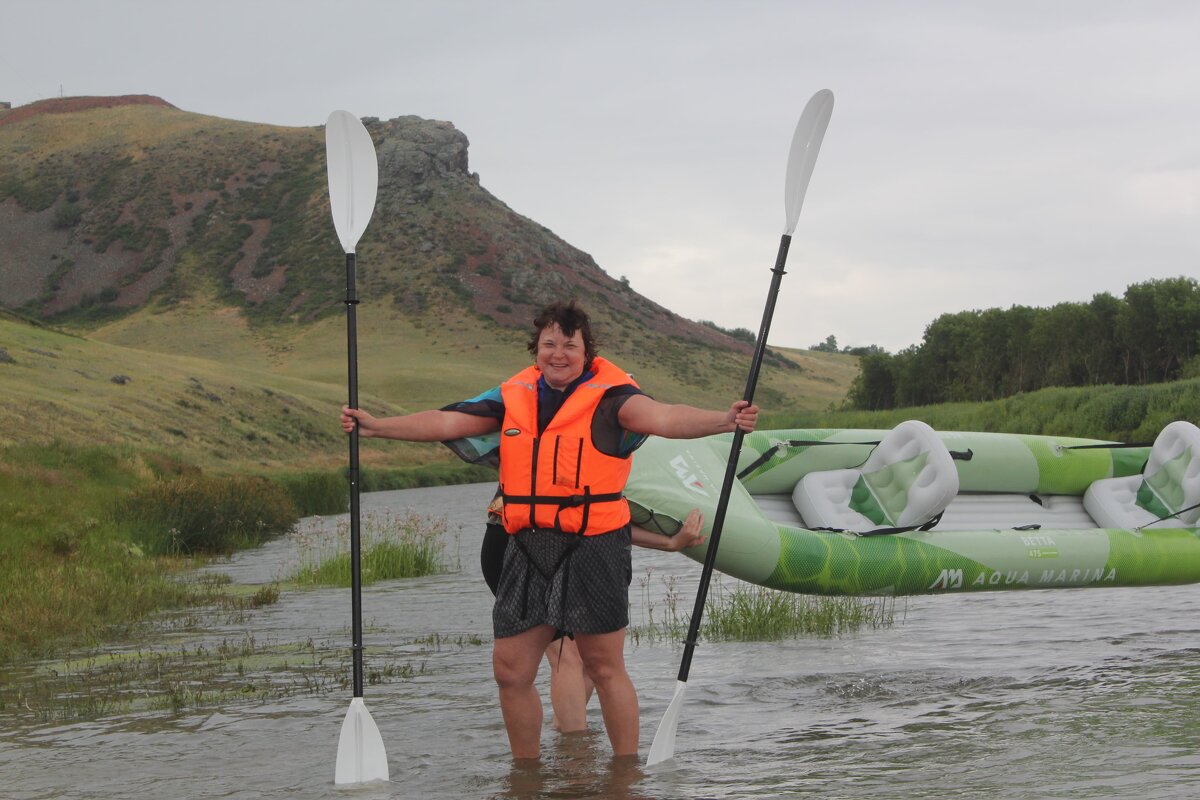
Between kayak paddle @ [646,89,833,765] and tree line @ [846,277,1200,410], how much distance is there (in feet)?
116

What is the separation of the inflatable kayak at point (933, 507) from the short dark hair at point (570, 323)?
1.42 metres

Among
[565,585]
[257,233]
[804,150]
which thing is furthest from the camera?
[257,233]

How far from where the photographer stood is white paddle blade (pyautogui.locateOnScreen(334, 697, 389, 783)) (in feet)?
17.3

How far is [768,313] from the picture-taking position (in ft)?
17.8

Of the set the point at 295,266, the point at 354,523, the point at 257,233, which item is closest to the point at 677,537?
the point at 354,523

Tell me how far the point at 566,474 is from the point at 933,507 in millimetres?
Answer: 4232

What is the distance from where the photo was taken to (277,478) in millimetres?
27734

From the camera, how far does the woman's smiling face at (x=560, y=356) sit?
4.82 metres

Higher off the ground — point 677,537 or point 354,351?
point 354,351

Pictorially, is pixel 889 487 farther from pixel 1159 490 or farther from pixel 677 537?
Result: pixel 677 537

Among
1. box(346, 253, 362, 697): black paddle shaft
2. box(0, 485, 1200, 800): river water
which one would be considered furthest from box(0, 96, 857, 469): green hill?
box(346, 253, 362, 697): black paddle shaft

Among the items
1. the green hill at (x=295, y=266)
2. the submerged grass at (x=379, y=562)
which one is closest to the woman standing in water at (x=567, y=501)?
the submerged grass at (x=379, y=562)

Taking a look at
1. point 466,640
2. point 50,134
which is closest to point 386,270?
point 50,134

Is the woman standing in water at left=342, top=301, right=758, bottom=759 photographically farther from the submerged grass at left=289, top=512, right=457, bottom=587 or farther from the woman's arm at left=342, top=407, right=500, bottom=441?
the submerged grass at left=289, top=512, right=457, bottom=587
